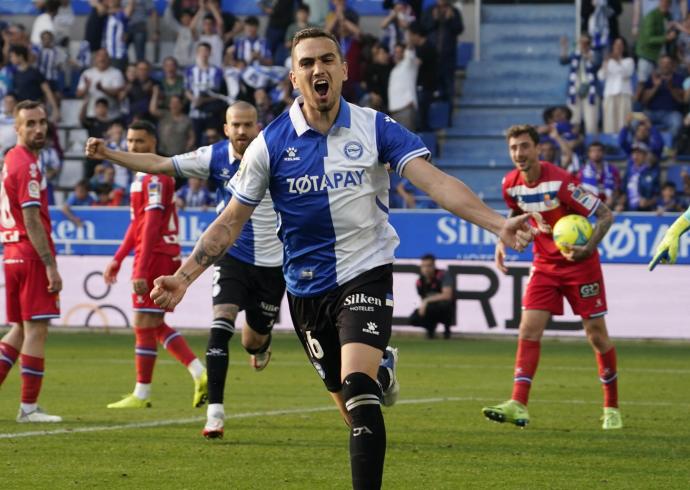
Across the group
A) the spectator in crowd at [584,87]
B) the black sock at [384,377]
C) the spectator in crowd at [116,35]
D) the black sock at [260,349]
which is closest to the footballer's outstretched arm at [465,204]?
the black sock at [384,377]

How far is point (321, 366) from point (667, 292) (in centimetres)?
1322

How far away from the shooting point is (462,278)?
68.8 feet

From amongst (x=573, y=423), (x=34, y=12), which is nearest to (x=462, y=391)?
(x=573, y=423)

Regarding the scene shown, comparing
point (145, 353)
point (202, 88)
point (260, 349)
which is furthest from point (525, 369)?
point (202, 88)

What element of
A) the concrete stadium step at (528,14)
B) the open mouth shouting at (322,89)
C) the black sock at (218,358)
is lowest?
the black sock at (218,358)

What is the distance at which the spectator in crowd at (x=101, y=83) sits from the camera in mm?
27422

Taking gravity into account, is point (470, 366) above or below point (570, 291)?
below

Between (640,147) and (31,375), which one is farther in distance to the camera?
(640,147)

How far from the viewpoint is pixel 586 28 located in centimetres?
2789

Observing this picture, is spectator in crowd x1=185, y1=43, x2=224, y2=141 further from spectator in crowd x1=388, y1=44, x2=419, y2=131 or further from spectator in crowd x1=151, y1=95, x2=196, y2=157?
spectator in crowd x1=388, y1=44, x2=419, y2=131

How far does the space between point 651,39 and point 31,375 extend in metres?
17.4

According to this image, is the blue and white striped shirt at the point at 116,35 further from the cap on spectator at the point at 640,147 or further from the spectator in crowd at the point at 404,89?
the cap on spectator at the point at 640,147

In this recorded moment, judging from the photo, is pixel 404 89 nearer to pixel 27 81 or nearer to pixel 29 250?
pixel 27 81

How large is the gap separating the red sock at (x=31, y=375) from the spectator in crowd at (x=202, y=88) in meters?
15.2
